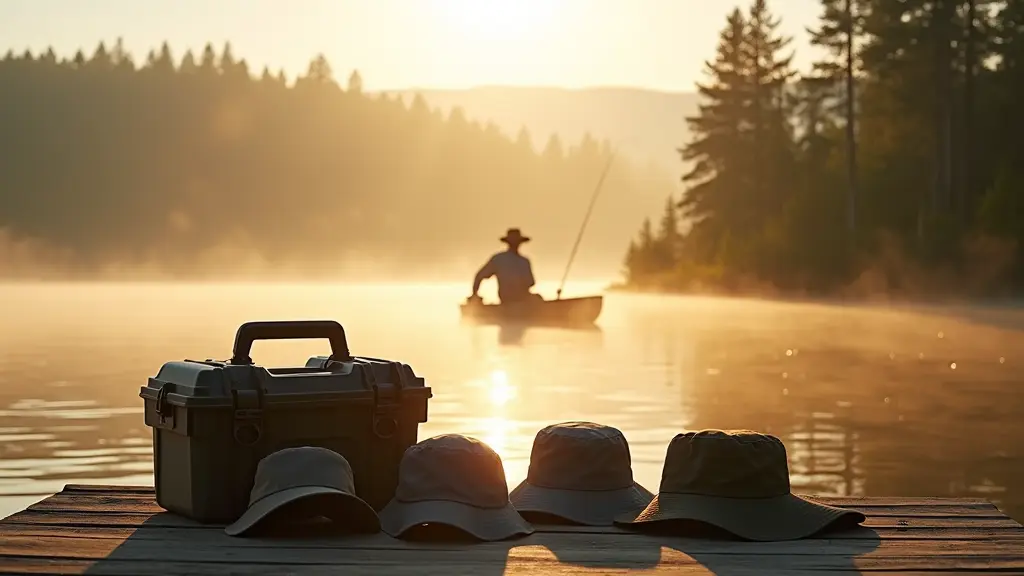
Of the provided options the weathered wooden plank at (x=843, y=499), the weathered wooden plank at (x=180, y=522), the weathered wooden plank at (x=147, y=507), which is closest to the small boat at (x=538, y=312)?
the weathered wooden plank at (x=843, y=499)

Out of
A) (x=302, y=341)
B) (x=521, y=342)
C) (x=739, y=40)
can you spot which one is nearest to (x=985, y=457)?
(x=521, y=342)

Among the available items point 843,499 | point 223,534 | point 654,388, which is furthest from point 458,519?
point 654,388

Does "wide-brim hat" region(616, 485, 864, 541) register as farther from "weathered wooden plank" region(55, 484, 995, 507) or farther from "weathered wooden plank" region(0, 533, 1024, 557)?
"weathered wooden plank" region(55, 484, 995, 507)

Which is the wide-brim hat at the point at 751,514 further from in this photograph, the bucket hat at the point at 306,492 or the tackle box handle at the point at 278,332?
the tackle box handle at the point at 278,332

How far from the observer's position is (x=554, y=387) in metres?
17.3

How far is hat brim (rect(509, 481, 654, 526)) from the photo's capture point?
16.3ft

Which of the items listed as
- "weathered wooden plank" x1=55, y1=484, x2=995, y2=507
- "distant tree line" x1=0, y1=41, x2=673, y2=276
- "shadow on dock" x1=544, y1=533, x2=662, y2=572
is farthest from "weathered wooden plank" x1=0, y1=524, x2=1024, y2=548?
"distant tree line" x1=0, y1=41, x2=673, y2=276

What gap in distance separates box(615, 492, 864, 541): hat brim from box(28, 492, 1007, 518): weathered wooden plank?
18.2 inches

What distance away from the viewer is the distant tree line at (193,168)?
169250 millimetres

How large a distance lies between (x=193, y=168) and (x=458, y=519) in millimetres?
179743

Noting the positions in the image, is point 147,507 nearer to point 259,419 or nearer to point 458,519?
point 259,419

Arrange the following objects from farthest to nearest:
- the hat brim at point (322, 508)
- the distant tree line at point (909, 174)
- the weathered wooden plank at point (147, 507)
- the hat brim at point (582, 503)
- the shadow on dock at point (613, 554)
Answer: the distant tree line at point (909, 174), the weathered wooden plank at point (147, 507), the hat brim at point (582, 503), the hat brim at point (322, 508), the shadow on dock at point (613, 554)

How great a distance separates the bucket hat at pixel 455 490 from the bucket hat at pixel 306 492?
0.13 metres

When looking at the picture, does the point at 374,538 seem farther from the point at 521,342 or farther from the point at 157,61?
the point at 157,61
